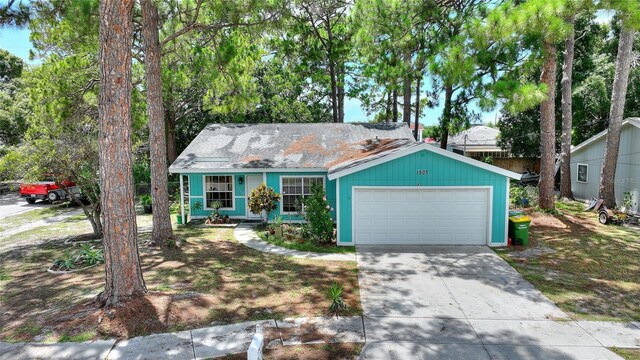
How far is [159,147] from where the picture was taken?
36.3 ft

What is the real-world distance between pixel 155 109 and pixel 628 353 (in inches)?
438

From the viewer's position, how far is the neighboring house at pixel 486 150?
27.6 m

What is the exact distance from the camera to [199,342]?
19.3ft

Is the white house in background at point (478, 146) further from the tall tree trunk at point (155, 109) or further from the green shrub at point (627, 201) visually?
the tall tree trunk at point (155, 109)

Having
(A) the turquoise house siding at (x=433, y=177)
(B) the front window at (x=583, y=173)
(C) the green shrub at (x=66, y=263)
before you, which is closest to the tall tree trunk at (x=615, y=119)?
(B) the front window at (x=583, y=173)

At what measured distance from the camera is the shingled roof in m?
15.0

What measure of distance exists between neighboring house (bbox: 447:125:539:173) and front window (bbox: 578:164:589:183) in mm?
6893

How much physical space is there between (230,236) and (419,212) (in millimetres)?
6102

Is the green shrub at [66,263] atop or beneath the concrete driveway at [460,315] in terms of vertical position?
atop

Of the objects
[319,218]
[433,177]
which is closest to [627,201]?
[433,177]

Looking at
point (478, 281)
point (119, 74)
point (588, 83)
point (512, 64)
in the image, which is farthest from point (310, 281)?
point (588, 83)

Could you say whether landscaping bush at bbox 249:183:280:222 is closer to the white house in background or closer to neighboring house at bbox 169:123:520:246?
neighboring house at bbox 169:123:520:246

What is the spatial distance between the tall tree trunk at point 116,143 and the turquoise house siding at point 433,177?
6359 millimetres

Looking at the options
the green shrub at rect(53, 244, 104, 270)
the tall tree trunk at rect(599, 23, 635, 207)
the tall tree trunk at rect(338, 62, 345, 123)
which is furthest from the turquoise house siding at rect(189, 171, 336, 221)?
the tall tree trunk at rect(338, 62, 345, 123)
